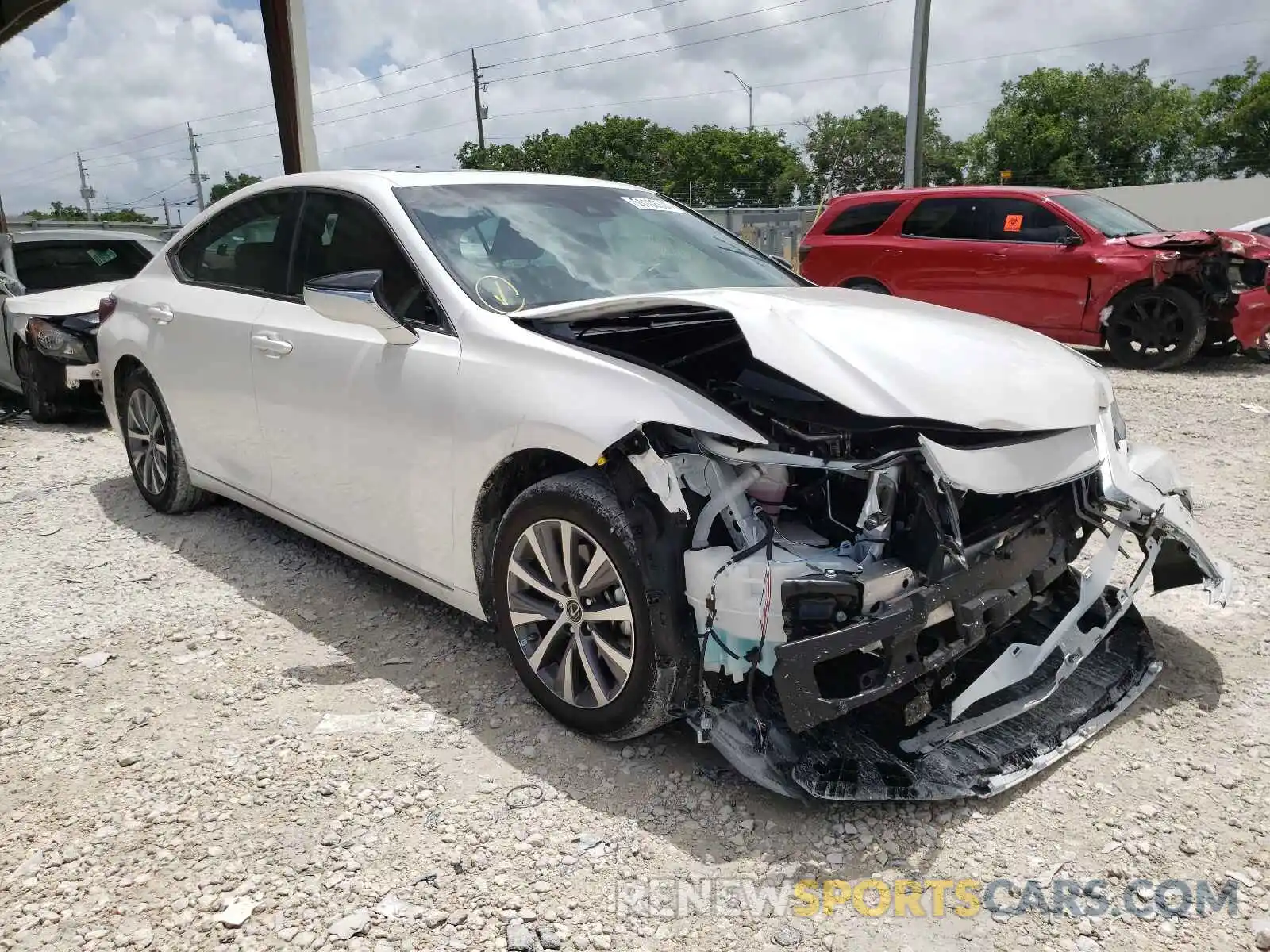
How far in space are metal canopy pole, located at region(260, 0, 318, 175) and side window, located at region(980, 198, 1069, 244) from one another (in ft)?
26.0

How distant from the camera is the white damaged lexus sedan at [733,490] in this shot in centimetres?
242

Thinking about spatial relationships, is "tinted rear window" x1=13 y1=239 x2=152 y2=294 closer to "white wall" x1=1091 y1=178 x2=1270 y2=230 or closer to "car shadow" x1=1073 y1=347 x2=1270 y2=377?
"car shadow" x1=1073 y1=347 x2=1270 y2=377

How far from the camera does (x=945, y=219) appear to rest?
9.95m

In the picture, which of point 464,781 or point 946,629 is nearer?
point 946,629

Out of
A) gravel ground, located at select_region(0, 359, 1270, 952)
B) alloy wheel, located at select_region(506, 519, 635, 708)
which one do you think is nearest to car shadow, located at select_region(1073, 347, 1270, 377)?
gravel ground, located at select_region(0, 359, 1270, 952)

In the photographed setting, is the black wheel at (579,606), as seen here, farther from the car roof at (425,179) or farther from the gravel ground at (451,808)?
the car roof at (425,179)

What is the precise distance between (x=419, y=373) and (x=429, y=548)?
60 cm

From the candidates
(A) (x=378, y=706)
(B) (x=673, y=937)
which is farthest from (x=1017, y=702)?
(A) (x=378, y=706)

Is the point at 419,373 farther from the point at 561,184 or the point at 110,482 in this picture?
the point at 110,482

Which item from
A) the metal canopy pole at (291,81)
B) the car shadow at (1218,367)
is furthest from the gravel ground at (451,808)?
the metal canopy pole at (291,81)

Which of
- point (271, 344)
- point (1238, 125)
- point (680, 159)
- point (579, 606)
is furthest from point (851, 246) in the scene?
point (680, 159)

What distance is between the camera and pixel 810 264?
35.9 feet

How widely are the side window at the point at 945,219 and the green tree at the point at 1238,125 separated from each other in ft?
154

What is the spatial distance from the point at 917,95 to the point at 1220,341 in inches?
392
